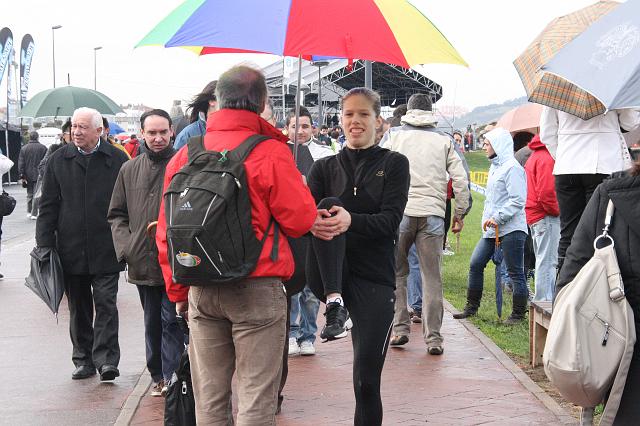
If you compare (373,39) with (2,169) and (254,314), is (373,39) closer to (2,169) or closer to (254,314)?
(254,314)

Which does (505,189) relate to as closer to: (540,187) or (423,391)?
(540,187)

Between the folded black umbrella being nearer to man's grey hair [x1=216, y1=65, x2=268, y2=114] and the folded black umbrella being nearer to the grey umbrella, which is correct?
man's grey hair [x1=216, y1=65, x2=268, y2=114]

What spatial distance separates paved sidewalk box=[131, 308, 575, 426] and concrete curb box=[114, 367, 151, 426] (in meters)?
0.05

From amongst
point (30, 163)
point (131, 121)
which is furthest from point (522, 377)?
point (131, 121)

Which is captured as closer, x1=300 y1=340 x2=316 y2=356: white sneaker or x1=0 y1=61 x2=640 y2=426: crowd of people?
x1=0 y1=61 x2=640 y2=426: crowd of people

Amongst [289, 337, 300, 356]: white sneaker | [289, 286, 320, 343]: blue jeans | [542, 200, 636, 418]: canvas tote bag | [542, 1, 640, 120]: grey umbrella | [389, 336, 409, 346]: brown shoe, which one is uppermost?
[542, 1, 640, 120]: grey umbrella

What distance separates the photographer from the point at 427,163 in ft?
29.3

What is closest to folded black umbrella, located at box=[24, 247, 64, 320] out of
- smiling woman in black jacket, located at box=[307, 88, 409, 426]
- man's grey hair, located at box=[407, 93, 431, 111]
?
smiling woman in black jacket, located at box=[307, 88, 409, 426]

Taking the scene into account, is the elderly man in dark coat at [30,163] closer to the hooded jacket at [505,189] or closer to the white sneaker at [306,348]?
the hooded jacket at [505,189]

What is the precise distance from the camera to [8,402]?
24.0 ft

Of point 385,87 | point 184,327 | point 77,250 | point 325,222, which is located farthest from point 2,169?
point 385,87

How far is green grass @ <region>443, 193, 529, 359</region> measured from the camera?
31.1ft

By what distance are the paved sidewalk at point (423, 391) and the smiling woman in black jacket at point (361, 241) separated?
153 cm

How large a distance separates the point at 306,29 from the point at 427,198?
3834mm
